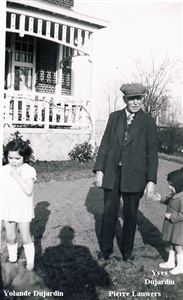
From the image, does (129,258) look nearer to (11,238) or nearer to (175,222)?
(175,222)

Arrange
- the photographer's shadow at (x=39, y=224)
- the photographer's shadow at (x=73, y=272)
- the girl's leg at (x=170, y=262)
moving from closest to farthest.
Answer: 1. the photographer's shadow at (x=73, y=272)
2. the girl's leg at (x=170, y=262)
3. the photographer's shadow at (x=39, y=224)

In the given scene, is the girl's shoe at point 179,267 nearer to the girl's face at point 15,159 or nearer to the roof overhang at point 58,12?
the girl's face at point 15,159

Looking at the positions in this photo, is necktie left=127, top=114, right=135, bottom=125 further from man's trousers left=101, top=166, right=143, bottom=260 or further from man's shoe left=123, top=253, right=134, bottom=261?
man's shoe left=123, top=253, right=134, bottom=261

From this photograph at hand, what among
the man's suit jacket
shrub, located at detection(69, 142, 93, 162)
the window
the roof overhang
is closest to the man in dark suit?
the man's suit jacket

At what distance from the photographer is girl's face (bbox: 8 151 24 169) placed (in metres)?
2.51

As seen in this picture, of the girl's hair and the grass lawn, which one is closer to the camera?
the grass lawn

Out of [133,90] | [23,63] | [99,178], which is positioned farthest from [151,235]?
[23,63]

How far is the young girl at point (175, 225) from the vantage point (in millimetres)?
2717

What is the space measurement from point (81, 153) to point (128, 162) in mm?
4840

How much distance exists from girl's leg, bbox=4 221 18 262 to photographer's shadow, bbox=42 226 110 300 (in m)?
0.27

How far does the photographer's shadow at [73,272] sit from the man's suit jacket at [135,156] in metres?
0.70

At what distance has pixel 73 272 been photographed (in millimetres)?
2607

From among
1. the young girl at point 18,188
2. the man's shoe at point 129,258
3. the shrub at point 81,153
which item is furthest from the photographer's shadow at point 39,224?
the shrub at point 81,153

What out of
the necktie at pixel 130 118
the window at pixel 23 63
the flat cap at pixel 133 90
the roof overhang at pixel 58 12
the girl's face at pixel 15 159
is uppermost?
the roof overhang at pixel 58 12
